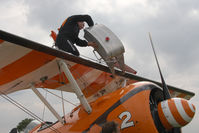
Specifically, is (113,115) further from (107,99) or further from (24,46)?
(24,46)

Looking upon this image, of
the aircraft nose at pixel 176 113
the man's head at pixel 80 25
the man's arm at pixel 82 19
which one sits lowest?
the aircraft nose at pixel 176 113

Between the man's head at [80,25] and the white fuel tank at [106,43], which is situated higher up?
the man's head at [80,25]

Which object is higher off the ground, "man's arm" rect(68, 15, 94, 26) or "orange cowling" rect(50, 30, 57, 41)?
"man's arm" rect(68, 15, 94, 26)

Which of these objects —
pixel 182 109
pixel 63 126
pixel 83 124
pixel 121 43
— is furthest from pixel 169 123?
pixel 63 126

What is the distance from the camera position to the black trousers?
15.9 ft

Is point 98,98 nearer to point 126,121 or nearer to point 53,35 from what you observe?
point 126,121

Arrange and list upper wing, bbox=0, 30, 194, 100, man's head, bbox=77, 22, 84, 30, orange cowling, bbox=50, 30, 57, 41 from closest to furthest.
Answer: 1. upper wing, bbox=0, 30, 194, 100
2. man's head, bbox=77, 22, 84, 30
3. orange cowling, bbox=50, 30, 57, 41

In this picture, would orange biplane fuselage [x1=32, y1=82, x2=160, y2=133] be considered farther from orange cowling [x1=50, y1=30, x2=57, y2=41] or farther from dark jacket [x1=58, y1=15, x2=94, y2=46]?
orange cowling [x1=50, y1=30, x2=57, y2=41]

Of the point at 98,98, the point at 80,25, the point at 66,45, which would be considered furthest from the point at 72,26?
the point at 98,98

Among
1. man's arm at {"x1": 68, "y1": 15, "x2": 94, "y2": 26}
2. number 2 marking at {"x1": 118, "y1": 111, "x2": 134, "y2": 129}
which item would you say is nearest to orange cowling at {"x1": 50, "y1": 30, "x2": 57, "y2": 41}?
man's arm at {"x1": 68, "y1": 15, "x2": 94, "y2": 26}

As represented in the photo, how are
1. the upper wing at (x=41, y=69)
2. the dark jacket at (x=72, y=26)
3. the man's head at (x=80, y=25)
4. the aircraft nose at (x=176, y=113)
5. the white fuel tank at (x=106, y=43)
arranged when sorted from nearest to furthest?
the aircraft nose at (x=176, y=113) < the upper wing at (x=41, y=69) < the white fuel tank at (x=106, y=43) < the dark jacket at (x=72, y=26) < the man's head at (x=80, y=25)

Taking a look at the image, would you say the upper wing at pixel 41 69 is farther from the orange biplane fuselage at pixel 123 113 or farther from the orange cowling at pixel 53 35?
the orange cowling at pixel 53 35

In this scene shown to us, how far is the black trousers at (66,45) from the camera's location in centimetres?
484

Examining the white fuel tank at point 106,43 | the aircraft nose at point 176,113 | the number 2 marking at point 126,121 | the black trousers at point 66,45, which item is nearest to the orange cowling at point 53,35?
the black trousers at point 66,45
